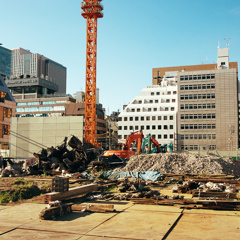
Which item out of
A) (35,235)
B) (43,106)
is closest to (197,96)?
(43,106)

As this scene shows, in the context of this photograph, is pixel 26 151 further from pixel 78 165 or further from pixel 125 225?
pixel 125 225

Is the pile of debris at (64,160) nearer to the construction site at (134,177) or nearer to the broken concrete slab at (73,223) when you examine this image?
the construction site at (134,177)

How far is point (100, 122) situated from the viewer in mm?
126562

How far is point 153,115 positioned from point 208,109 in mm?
17569

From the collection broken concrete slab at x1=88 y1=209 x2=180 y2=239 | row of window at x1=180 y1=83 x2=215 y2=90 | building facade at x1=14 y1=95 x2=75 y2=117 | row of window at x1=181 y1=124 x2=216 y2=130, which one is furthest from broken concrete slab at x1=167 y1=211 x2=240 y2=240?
building facade at x1=14 y1=95 x2=75 y2=117

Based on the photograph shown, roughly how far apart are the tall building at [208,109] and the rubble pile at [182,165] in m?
55.7

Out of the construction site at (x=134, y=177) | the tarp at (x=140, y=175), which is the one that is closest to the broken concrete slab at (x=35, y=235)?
the construction site at (x=134, y=177)

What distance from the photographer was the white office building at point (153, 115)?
337 feet

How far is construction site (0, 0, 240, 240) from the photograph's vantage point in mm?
14234

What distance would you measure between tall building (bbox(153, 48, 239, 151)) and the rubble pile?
55687 millimetres

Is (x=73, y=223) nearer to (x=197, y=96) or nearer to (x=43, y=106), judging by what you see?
(x=197, y=96)

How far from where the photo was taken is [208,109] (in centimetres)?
9919

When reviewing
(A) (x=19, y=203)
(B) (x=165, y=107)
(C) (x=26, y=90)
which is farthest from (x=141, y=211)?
(C) (x=26, y=90)

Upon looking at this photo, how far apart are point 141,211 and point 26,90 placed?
6662 inches
